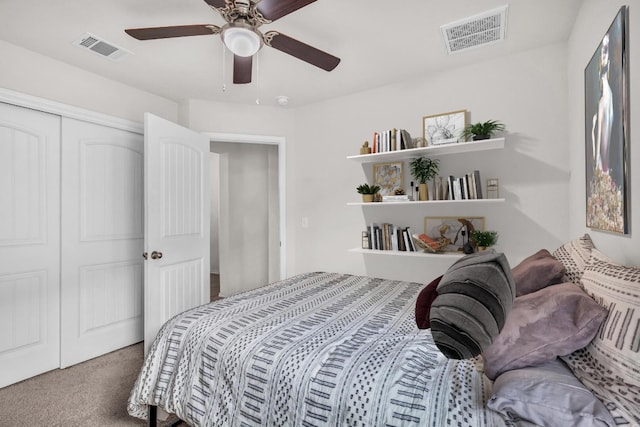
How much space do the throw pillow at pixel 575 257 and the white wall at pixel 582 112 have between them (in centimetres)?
9

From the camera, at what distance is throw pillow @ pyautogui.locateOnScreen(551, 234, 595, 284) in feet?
4.36

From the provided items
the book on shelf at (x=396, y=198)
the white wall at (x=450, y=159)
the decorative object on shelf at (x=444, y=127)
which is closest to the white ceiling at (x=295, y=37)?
the white wall at (x=450, y=159)

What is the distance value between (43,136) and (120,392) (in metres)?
1.95

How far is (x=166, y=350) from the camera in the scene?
4.86ft

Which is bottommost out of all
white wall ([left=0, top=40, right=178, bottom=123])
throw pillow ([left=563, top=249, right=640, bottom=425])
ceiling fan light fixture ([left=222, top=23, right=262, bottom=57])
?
throw pillow ([left=563, top=249, right=640, bottom=425])

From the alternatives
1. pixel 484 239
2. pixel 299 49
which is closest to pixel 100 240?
pixel 299 49

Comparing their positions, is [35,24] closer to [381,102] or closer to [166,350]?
[166,350]

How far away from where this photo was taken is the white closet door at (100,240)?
98.4 inches

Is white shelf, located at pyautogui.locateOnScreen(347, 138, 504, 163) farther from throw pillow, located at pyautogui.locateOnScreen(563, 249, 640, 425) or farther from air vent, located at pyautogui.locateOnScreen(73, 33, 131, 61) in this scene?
air vent, located at pyautogui.locateOnScreen(73, 33, 131, 61)

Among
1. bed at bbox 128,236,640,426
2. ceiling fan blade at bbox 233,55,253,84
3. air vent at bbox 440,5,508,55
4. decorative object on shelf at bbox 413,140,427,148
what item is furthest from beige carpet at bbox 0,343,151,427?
air vent at bbox 440,5,508,55

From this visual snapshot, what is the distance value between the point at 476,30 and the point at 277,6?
145 centimetres

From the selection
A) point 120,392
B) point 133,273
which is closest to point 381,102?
point 133,273

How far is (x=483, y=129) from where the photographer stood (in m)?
2.38

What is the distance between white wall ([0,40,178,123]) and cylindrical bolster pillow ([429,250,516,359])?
121 inches
